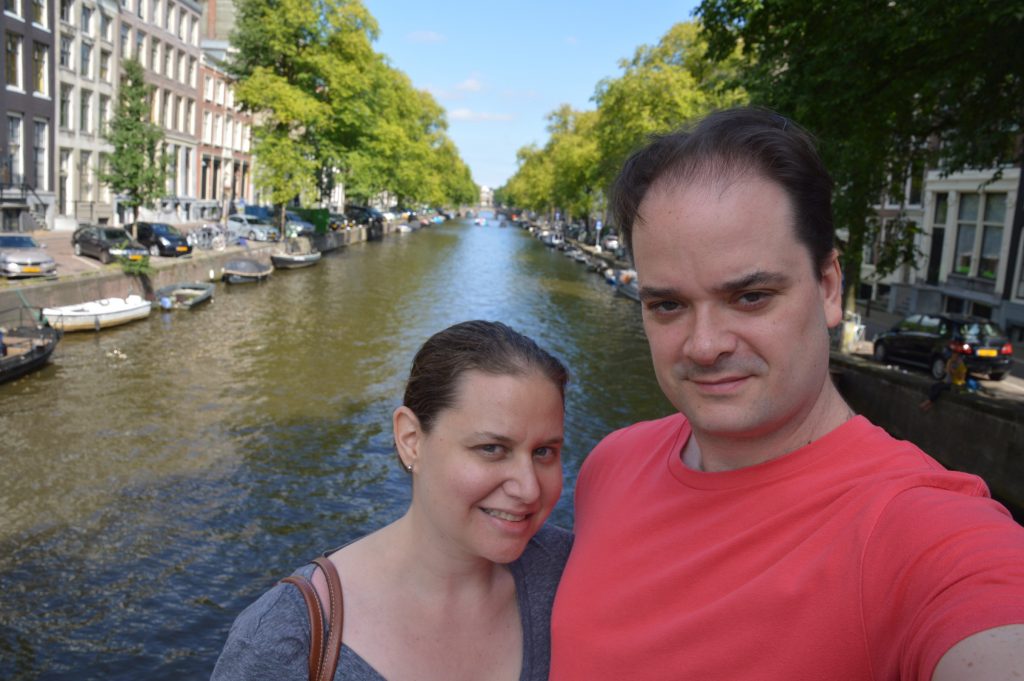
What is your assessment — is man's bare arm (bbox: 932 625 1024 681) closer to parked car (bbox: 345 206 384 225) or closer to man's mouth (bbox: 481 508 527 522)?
man's mouth (bbox: 481 508 527 522)

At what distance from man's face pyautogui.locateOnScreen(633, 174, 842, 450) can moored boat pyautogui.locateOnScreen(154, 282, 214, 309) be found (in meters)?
27.5

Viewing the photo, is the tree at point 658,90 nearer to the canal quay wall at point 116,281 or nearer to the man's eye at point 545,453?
the canal quay wall at point 116,281

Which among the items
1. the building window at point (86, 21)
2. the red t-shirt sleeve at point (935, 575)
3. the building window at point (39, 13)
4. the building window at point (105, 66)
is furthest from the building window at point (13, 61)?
the red t-shirt sleeve at point (935, 575)

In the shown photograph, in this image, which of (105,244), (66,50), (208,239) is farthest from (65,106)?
(105,244)

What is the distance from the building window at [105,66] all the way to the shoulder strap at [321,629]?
4722cm

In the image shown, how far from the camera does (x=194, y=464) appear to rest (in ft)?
45.8

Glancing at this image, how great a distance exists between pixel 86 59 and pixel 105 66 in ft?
6.85

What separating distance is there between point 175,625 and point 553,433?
28.4 ft

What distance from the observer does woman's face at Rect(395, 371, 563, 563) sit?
2.03 meters

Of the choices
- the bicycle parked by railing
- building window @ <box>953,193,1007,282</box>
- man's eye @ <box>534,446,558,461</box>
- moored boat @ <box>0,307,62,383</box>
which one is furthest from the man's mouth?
the bicycle parked by railing

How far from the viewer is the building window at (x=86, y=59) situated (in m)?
40.8

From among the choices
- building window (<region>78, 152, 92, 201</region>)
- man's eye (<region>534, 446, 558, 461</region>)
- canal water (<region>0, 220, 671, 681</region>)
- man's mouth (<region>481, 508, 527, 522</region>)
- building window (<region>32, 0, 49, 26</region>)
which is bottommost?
canal water (<region>0, 220, 671, 681</region>)

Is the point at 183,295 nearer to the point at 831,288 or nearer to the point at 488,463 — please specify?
the point at 488,463

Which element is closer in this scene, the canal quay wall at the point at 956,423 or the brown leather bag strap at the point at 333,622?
the brown leather bag strap at the point at 333,622
